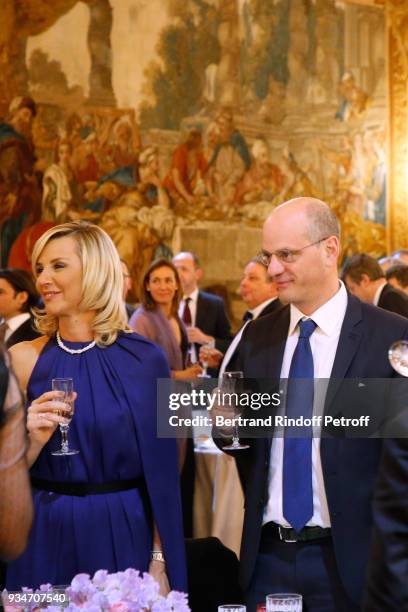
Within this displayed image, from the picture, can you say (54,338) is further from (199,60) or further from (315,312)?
(199,60)

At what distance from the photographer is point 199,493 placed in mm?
8008

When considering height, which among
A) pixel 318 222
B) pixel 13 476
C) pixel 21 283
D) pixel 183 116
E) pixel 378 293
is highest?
pixel 183 116

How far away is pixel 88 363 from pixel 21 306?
4.06 m

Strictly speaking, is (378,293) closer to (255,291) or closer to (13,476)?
(255,291)

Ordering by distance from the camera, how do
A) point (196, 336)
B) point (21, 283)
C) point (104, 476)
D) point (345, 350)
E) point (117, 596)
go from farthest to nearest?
1. point (196, 336)
2. point (21, 283)
3. point (104, 476)
4. point (345, 350)
5. point (117, 596)

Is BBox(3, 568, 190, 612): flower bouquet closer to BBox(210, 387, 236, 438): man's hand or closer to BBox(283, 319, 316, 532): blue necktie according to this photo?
BBox(283, 319, 316, 532): blue necktie

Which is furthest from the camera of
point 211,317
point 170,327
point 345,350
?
point 211,317

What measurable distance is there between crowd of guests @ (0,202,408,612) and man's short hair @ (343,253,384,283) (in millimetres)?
4152

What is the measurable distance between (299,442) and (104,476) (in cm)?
73

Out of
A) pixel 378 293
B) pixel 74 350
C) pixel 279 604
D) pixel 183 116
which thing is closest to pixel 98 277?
pixel 74 350

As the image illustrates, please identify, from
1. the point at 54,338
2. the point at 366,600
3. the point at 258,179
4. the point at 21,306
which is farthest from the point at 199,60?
the point at 366,600

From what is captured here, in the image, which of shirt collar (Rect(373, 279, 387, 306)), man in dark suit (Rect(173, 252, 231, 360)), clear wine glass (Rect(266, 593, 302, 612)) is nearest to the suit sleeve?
shirt collar (Rect(373, 279, 387, 306))

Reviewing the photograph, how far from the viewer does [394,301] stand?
7418 mm

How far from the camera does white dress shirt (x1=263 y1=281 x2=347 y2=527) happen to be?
134 inches
